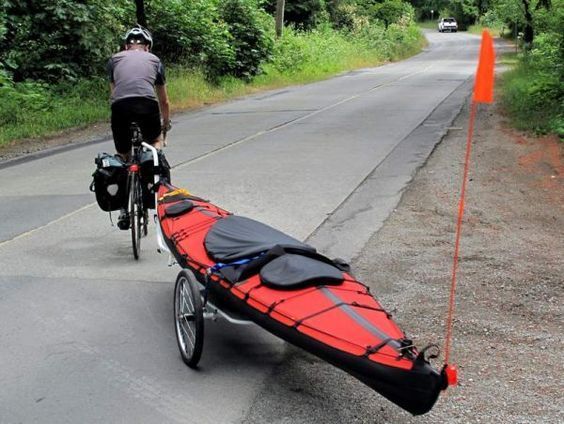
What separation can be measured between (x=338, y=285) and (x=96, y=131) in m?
12.7

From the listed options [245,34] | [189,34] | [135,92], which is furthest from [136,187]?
[245,34]

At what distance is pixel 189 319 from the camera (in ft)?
14.5

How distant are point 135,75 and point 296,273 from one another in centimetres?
349

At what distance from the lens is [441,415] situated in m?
3.78

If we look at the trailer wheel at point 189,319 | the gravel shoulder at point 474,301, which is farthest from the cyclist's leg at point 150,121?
the trailer wheel at point 189,319

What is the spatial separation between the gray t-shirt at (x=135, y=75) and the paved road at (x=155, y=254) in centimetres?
152

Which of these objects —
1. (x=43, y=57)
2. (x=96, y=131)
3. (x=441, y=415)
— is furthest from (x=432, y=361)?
(x=43, y=57)

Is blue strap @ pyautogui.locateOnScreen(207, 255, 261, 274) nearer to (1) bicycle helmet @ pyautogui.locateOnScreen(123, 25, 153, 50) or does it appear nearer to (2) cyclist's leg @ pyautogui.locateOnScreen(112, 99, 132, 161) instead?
(2) cyclist's leg @ pyautogui.locateOnScreen(112, 99, 132, 161)

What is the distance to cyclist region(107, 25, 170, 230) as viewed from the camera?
6.75 meters

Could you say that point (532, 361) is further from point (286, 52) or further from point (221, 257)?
point (286, 52)

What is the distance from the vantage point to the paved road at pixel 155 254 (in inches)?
161

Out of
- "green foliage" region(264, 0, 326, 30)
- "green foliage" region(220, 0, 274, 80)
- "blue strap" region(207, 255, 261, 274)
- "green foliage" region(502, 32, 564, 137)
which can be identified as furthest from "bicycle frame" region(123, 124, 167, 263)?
"green foliage" region(264, 0, 326, 30)

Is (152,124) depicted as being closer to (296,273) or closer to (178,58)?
(296,273)

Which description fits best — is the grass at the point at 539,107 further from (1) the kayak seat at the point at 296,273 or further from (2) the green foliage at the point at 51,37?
(2) the green foliage at the point at 51,37
